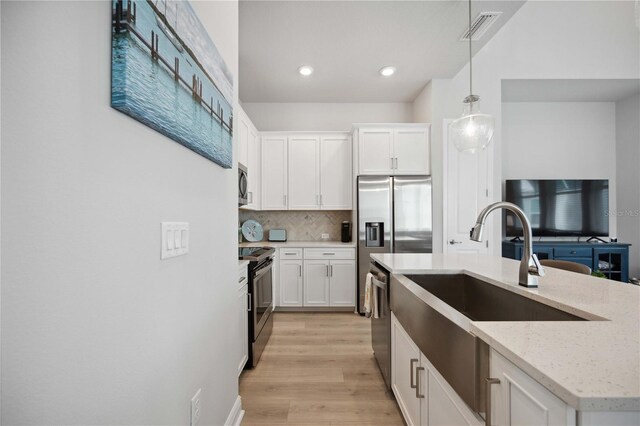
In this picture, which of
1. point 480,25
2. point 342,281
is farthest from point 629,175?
point 342,281

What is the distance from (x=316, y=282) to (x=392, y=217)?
1308mm

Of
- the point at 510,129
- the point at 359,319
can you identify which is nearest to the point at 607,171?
the point at 510,129

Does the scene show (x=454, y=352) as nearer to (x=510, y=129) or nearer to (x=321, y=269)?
(x=321, y=269)

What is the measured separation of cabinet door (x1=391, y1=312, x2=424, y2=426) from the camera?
1438mm

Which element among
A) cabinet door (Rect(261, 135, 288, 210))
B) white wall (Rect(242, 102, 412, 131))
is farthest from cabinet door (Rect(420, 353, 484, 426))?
white wall (Rect(242, 102, 412, 131))

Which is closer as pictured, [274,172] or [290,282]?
[290,282]

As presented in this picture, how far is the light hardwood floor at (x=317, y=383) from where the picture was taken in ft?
5.85

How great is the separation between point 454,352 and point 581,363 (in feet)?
1.38

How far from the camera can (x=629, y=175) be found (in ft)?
14.5

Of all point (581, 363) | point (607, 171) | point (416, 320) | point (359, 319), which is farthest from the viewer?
point (607, 171)

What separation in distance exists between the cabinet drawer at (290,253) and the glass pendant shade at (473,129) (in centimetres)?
228

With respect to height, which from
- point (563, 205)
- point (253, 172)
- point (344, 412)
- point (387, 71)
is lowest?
point (344, 412)

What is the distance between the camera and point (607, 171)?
4609 mm

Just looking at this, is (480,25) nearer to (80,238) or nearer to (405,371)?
(405,371)
